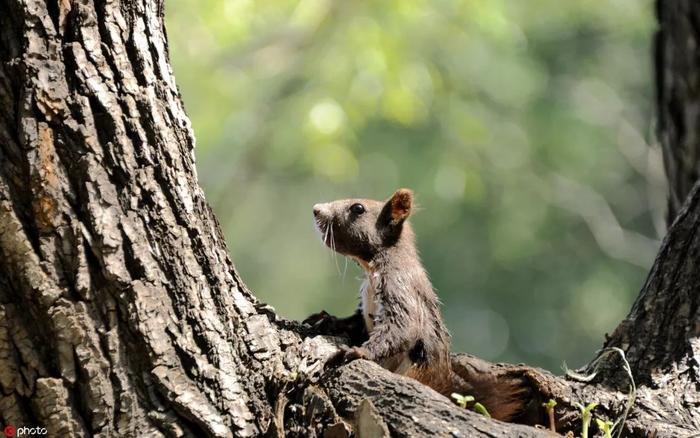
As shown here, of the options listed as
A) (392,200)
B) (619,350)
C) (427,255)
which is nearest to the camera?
(619,350)

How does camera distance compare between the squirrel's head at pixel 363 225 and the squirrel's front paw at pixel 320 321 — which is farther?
the squirrel's head at pixel 363 225

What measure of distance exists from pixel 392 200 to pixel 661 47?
1.47 metres

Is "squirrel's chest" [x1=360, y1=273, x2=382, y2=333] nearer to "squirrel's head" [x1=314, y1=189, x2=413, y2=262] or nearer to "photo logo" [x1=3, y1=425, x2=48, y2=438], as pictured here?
"squirrel's head" [x1=314, y1=189, x2=413, y2=262]

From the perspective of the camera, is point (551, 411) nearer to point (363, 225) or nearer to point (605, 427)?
point (605, 427)

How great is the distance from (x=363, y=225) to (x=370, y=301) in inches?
20.8

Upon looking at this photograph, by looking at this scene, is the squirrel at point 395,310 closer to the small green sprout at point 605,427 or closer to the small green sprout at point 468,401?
the small green sprout at point 468,401

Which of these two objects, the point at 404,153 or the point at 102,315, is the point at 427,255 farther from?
the point at 102,315

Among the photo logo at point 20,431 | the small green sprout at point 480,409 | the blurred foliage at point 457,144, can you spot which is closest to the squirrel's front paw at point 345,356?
the small green sprout at point 480,409

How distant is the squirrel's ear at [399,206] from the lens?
13.3 feet

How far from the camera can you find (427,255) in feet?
44.7

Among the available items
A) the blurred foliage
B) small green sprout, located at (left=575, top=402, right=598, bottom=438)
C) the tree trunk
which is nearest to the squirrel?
small green sprout, located at (left=575, top=402, right=598, bottom=438)

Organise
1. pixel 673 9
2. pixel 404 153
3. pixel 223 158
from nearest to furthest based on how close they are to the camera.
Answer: pixel 673 9 < pixel 223 158 < pixel 404 153

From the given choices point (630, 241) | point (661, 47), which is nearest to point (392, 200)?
point (661, 47)

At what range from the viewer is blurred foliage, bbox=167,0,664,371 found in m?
8.58
